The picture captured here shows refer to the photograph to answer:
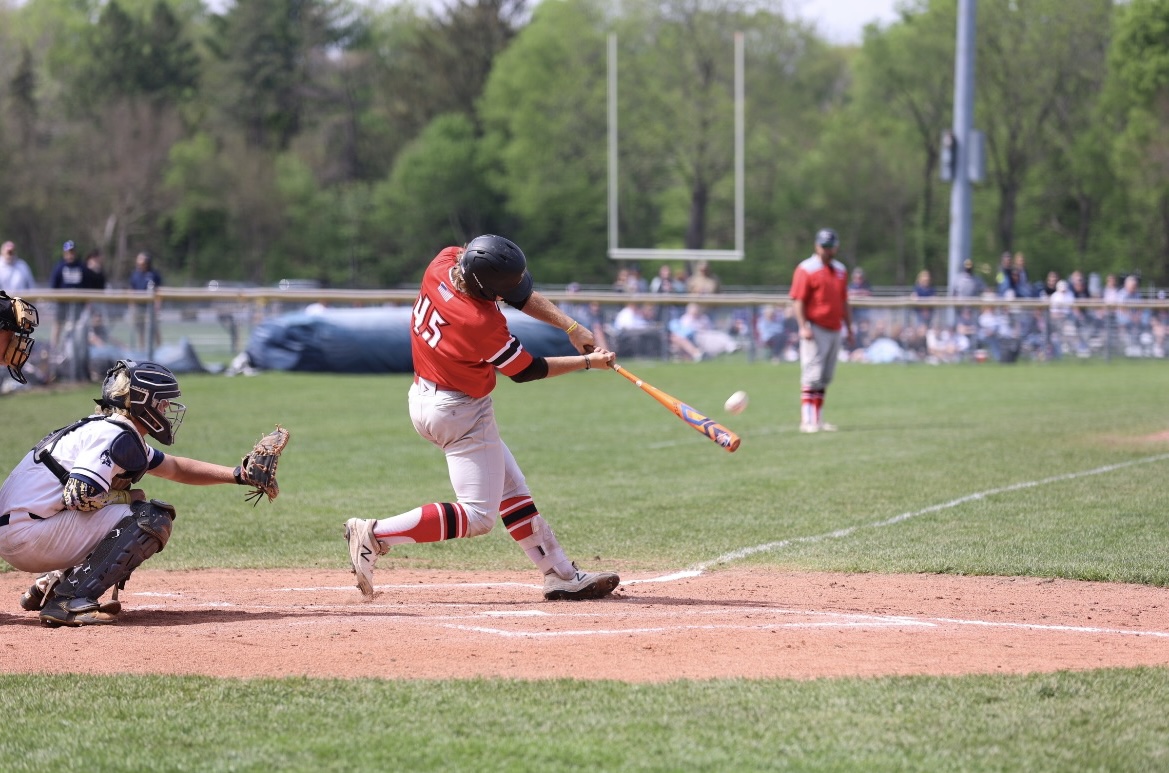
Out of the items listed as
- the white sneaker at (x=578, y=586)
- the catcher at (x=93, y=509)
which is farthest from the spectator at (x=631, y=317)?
the catcher at (x=93, y=509)

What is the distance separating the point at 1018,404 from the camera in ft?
59.2

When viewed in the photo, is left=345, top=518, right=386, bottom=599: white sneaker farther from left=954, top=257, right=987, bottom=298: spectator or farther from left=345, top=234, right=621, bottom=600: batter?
left=954, top=257, right=987, bottom=298: spectator

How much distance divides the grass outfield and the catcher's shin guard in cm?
106

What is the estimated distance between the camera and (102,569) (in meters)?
6.29

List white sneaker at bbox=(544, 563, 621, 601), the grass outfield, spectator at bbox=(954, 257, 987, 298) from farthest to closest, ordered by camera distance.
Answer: spectator at bbox=(954, 257, 987, 298)
white sneaker at bbox=(544, 563, 621, 601)
the grass outfield

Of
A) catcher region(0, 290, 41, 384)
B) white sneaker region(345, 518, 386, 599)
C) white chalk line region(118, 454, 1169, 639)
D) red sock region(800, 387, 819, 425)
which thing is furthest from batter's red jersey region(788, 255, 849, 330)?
catcher region(0, 290, 41, 384)

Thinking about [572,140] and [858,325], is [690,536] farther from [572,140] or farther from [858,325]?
[572,140]

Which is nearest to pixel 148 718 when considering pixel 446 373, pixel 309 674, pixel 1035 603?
pixel 309 674

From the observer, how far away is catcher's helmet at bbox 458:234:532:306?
20.7ft

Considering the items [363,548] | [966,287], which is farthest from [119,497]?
[966,287]

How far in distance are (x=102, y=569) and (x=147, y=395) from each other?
0.82 meters

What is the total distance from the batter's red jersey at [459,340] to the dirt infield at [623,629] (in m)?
1.14

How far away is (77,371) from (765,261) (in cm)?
4270

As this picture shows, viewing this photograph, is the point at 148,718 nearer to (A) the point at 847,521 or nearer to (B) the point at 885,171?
(A) the point at 847,521
